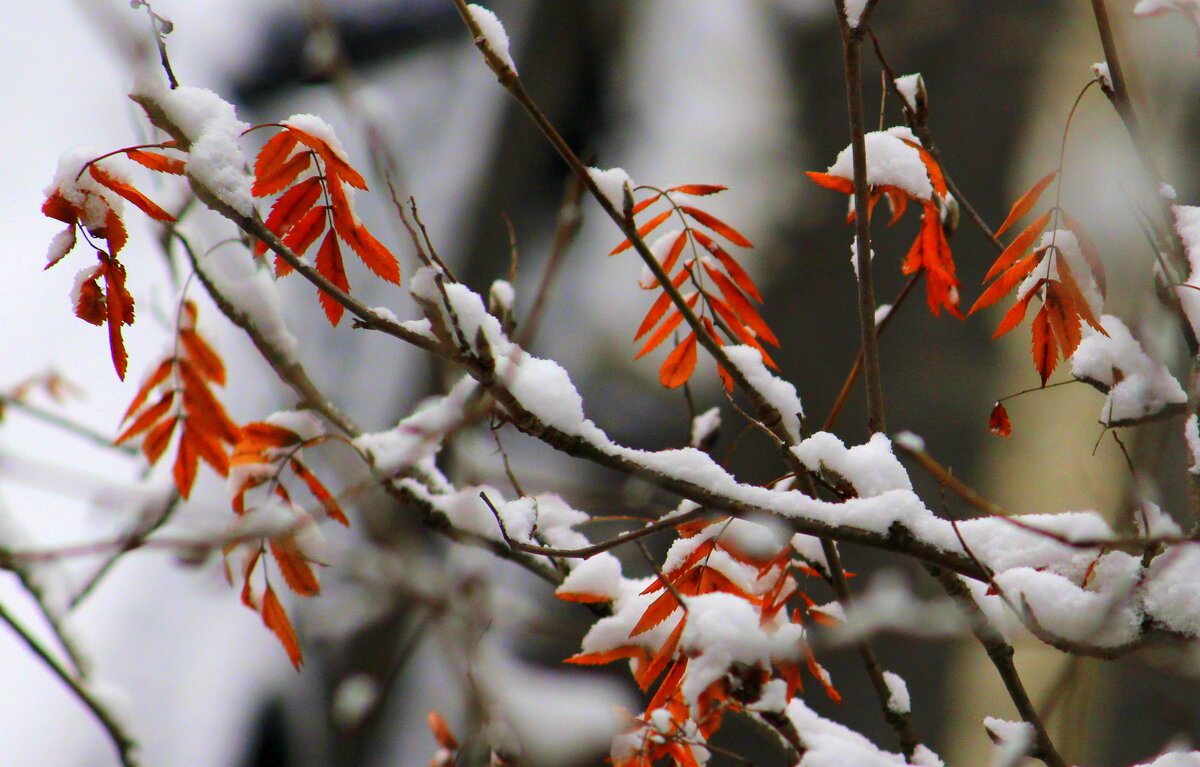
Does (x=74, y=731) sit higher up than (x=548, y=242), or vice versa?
(x=548, y=242)

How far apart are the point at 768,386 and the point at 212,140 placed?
1.78 feet

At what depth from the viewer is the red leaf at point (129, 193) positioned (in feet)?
2.23

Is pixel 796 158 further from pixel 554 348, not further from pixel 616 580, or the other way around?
pixel 616 580

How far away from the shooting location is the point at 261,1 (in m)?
3.46

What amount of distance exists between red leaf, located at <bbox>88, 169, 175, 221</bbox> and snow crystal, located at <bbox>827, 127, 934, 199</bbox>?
0.63m

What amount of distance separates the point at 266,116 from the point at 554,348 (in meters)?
1.56

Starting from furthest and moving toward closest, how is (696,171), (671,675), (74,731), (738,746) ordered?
(696,171) < (74,731) < (738,746) < (671,675)

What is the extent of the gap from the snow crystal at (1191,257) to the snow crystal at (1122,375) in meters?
0.05

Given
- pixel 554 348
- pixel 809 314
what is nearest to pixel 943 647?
pixel 809 314

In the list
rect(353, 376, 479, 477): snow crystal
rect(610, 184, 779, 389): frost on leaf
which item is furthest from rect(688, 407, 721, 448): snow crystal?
rect(353, 376, 479, 477): snow crystal

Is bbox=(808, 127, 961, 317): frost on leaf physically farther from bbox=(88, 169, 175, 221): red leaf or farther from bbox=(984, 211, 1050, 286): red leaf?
bbox=(88, 169, 175, 221): red leaf

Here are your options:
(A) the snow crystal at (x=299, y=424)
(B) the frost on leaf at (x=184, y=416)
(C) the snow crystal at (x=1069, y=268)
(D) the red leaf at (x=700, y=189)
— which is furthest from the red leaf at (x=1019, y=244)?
(B) the frost on leaf at (x=184, y=416)

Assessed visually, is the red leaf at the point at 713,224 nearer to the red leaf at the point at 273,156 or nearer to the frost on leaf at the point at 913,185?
the frost on leaf at the point at 913,185

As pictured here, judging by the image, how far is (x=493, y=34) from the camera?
0.69 m
